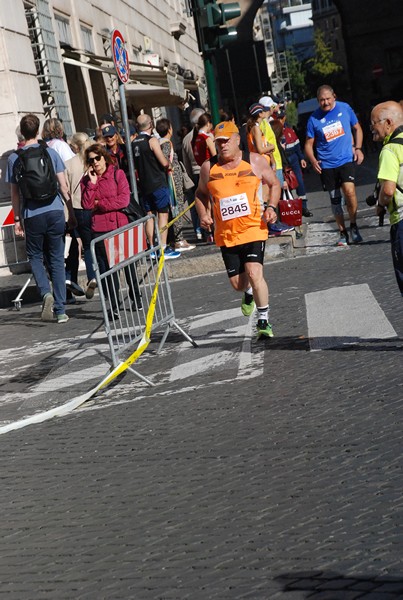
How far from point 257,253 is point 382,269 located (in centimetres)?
314

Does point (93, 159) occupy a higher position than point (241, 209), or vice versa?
point (93, 159)

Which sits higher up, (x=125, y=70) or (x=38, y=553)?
(x=125, y=70)

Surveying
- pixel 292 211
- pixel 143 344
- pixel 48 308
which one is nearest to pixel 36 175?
pixel 48 308

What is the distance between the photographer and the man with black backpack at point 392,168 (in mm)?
7898

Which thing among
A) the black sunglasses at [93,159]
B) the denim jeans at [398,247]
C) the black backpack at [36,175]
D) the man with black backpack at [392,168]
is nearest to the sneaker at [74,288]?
the black backpack at [36,175]

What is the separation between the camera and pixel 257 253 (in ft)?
31.7

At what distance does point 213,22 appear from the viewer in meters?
14.5

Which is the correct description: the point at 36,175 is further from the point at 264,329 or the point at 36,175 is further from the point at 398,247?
the point at 398,247

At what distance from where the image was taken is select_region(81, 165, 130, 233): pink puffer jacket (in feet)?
39.9

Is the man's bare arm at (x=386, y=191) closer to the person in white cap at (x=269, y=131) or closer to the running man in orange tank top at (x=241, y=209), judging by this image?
the running man in orange tank top at (x=241, y=209)

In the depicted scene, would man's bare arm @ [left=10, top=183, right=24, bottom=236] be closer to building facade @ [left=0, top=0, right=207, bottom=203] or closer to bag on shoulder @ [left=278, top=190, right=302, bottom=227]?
bag on shoulder @ [left=278, top=190, right=302, bottom=227]

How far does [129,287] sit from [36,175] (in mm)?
3321

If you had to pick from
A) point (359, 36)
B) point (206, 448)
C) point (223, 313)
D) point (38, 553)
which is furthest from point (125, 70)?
point (359, 36)

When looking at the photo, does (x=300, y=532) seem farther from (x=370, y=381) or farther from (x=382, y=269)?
(x=382, y=269)
